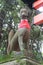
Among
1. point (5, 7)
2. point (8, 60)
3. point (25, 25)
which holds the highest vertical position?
point (5, 7)

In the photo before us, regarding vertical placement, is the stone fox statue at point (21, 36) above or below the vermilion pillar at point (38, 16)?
below

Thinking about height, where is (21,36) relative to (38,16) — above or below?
below

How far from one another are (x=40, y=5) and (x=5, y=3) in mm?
4070

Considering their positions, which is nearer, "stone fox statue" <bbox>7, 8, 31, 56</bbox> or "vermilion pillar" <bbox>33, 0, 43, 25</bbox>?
"stone fox statue" <bbox>7, 8, 31, 56</bbox>

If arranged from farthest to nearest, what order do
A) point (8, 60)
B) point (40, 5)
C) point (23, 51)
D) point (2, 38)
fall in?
1. point (2, 38)
2. point (40, 5)
3. point (23, 51)
4. point (8, 60)

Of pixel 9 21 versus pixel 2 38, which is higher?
pixel 9 21

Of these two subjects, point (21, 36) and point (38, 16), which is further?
point (38, 16)

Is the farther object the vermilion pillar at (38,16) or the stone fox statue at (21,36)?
the vermilion pillar at (38,16)

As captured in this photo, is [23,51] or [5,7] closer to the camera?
[23,51]

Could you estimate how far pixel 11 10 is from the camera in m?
8.55

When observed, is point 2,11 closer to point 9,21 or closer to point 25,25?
point 9,21

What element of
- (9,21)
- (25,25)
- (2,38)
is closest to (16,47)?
(25,25)

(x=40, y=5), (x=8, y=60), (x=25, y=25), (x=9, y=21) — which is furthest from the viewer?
(x=9, y=21)

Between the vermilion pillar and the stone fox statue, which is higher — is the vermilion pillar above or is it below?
above
